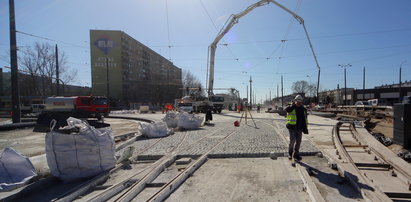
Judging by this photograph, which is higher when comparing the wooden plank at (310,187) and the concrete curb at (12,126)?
the wooden plank at (310,187)

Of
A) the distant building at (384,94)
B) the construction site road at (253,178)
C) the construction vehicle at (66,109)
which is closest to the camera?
the construction site road at (253,178)

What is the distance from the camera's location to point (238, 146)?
8094 millimetres

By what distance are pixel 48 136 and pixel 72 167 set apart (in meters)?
0.82

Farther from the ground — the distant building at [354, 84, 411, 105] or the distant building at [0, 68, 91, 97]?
the distant building at [0, 68, 91, 97]

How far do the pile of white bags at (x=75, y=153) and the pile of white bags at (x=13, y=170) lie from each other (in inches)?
20.3

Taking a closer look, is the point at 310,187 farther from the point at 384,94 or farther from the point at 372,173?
the point at 384,94

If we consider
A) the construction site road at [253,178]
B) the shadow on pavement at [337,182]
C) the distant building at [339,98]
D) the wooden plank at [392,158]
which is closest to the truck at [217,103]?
the wooden plank at [392,158]

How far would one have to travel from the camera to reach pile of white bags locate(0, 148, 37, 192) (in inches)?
182

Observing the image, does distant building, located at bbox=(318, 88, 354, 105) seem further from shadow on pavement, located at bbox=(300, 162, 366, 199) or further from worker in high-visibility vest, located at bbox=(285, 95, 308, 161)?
shadow on pavement, located at bbox=(300, 162, 366, 199)

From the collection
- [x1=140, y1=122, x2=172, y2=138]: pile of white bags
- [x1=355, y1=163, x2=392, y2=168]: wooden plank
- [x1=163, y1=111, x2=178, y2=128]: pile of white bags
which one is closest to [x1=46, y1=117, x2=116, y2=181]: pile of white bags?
[x1=140, y1=122, x2=172, y2=138]: pile of white bags

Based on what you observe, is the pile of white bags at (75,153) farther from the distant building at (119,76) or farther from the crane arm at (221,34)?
the distant building at (119,76)

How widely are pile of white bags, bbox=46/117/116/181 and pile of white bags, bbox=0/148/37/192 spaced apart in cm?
51

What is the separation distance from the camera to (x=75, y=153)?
5.01 m

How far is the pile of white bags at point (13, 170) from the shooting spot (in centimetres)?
462
